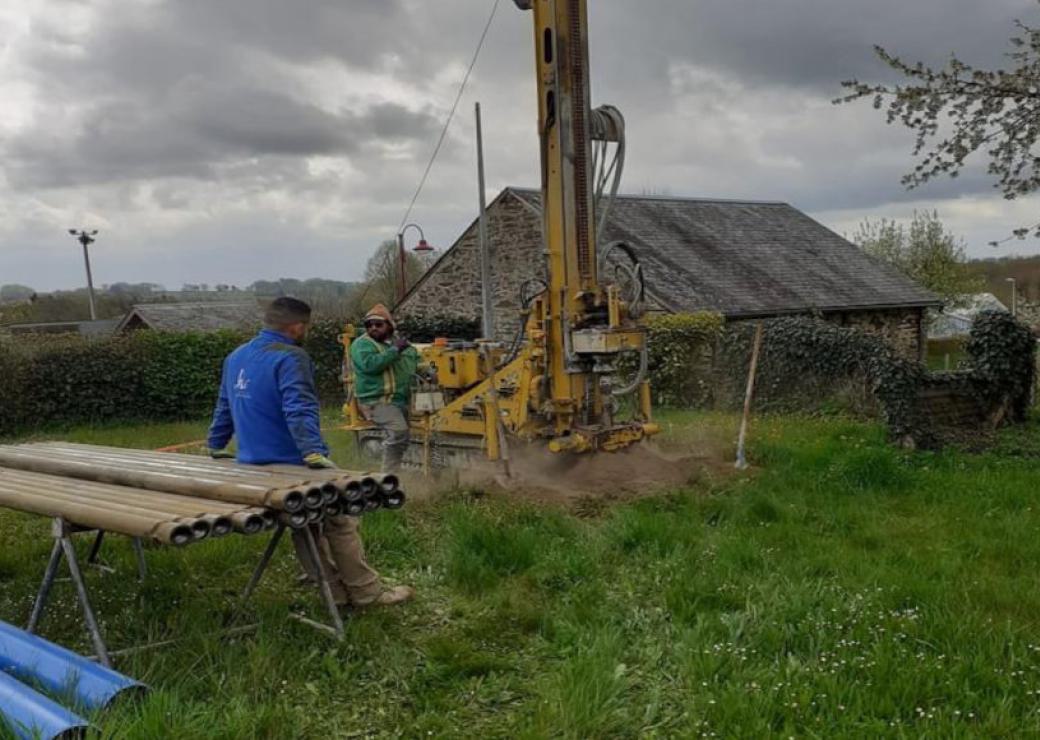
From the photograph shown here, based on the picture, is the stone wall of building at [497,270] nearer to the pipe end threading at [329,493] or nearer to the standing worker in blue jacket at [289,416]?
the standing worker in blue jacket at [289,416]

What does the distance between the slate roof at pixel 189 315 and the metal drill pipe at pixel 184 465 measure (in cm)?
2099

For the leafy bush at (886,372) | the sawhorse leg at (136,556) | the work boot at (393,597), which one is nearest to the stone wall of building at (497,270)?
the leafy bush at (886,372)

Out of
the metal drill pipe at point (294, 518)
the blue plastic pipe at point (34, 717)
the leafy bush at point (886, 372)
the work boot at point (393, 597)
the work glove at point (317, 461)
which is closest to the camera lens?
the blue plastic pipe at point (34, 717)

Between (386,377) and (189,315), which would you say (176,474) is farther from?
(189,315)

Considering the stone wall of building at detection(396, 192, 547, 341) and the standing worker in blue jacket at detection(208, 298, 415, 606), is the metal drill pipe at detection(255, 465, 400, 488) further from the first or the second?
the stone wall of building at detection(396, 192, 547, 341)

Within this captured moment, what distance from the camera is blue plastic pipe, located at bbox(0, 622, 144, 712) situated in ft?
11.7

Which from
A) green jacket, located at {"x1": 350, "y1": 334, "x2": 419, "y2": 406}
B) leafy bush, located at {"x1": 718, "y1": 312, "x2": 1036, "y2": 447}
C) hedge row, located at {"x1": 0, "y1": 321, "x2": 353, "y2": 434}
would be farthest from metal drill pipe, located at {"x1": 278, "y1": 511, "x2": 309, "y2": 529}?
hedge row, located at {"x1": 0, "y1": 321, "x2": 353, "y2": 434}

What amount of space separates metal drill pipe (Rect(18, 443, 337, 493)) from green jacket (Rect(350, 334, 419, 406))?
259cm

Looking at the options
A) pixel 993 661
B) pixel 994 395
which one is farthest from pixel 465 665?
pixel 994 395

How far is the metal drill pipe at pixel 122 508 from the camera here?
3.86m

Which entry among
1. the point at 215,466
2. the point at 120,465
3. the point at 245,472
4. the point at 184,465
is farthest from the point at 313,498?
the point at 120,465

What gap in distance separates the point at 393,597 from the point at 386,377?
3.86 metres

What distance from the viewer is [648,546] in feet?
20.7

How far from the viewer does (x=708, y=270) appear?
20.4 metres
